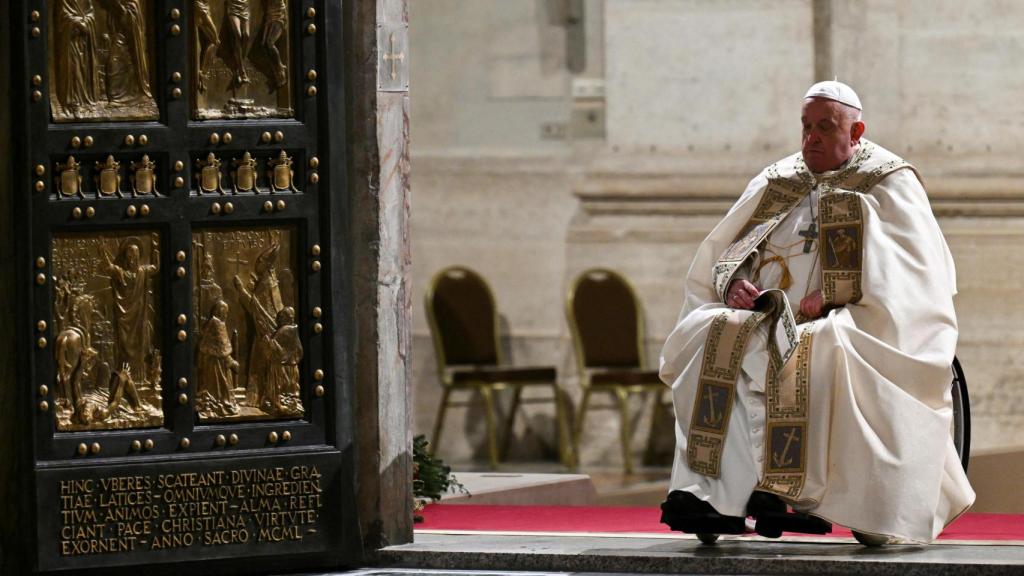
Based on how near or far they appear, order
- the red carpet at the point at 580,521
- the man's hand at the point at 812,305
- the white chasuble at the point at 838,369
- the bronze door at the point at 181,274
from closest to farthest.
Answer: the white chasuble at the point at 838,369 → the bronze door at the point at 181,274 → the man's hand at the point at 812,305 → the red carpet at the point at 580,521

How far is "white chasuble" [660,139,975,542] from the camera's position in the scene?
236 inches

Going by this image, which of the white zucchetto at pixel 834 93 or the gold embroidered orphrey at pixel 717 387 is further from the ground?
the white zucchetto at pixel 834 93

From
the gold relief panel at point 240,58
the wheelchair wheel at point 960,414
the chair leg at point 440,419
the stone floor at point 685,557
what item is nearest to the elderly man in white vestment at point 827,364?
the stone floor at point 685,557

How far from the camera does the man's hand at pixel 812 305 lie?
20.6 feet

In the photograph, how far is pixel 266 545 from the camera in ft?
20.6

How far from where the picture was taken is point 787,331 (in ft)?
20.1

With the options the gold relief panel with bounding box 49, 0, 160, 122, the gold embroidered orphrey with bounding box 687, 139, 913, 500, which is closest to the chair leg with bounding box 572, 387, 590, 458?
the gold embroidered orphrey with bounding box 687, 139, 913, 500

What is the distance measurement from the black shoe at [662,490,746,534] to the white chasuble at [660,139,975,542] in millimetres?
34

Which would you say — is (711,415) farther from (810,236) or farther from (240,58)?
(240,58)

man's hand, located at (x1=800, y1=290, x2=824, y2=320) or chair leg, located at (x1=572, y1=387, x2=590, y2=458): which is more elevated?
man's hand, located at (x1=800, y1=290, x2=824, y2=320)

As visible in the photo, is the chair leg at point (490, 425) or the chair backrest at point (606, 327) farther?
the chair leg at point (490, 425)

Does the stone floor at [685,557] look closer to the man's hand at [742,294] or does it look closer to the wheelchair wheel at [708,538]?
the wheelchair wheel at [708,538]

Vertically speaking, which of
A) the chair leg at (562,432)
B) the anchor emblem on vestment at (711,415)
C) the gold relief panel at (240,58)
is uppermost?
the gold relief panel at (240,58)

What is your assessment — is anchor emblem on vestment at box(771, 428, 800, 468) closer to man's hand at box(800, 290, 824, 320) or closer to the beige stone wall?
man's hand at box(800, 290, 824, 320)
